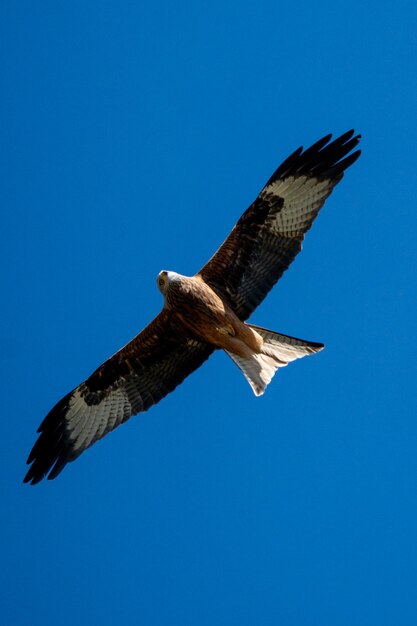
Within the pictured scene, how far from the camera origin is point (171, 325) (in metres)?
9.07

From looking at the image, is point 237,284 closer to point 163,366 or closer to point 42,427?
point 163,366

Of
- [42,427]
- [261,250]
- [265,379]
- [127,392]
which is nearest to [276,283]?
[261,250]

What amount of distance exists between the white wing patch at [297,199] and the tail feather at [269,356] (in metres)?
0.92

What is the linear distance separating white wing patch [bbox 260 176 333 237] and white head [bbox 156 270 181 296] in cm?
97

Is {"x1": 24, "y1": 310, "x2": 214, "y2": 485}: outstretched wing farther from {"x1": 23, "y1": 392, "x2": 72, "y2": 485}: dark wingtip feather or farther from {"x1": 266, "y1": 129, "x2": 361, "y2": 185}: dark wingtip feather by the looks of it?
{"x1": 266, "y1": 129, "x2": 361, "y2": 185}: dark wingtip feather

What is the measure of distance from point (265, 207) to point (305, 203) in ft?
1.16

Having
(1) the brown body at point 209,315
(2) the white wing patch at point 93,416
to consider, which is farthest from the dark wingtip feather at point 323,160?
(2) the white wing patch at point 93,416

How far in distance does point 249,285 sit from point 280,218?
2.14 feet

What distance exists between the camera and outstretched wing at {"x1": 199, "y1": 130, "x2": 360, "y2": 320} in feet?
29.2

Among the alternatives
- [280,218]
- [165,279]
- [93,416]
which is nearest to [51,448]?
[93,416]

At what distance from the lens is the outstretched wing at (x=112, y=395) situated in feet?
30.7

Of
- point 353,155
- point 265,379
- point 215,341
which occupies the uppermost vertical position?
point 353,155

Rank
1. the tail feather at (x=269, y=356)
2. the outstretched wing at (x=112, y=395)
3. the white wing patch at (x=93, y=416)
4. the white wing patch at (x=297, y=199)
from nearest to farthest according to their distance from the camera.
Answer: the tail feather at (x=269, y=356), the white wing patch at (x=297, y=199), the outstretched wing at (x=112, y=395), the white wing patch at (x=93, y=416)

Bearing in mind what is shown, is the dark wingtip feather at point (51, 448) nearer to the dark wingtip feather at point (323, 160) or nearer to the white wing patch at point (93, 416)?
the white wing patch at point (93, 416)
